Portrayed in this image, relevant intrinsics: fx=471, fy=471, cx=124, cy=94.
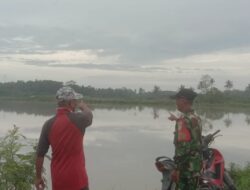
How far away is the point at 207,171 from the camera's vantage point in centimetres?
517

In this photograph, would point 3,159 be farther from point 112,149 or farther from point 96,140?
point 96,140

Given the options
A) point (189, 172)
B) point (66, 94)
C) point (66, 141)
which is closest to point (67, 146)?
point (66, 141)

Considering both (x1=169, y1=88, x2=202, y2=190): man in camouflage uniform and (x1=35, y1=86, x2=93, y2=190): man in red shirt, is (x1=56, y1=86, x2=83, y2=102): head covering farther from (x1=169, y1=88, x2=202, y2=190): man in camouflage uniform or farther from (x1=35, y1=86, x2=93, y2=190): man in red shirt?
(x1=169, y1=88, x2=202, y2=190): man in camouflage uniform

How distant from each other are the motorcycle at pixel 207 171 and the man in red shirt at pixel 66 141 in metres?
1.01

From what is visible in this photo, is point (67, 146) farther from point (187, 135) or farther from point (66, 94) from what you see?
point (187, 135)

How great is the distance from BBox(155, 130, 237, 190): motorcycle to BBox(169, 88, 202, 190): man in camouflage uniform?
94 millimetres

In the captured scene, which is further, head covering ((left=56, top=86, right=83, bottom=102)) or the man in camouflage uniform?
the man in camouflage uniform

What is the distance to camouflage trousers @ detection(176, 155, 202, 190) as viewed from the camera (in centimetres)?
471

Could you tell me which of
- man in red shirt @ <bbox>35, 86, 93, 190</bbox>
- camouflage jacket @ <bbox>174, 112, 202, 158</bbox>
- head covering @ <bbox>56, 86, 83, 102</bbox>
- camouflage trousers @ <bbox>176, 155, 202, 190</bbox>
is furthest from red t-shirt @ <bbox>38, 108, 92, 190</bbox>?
camouflage trousers @ <bbox>176, 155, 202, 190</bbox>

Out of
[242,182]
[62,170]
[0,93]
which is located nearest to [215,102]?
[0,93]

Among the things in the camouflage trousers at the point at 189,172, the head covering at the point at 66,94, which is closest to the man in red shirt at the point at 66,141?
the head covering at the point at 66,94

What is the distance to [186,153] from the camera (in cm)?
464

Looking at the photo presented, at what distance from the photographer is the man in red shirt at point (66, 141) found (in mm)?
3979

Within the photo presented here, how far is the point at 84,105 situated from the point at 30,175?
4.71ft
